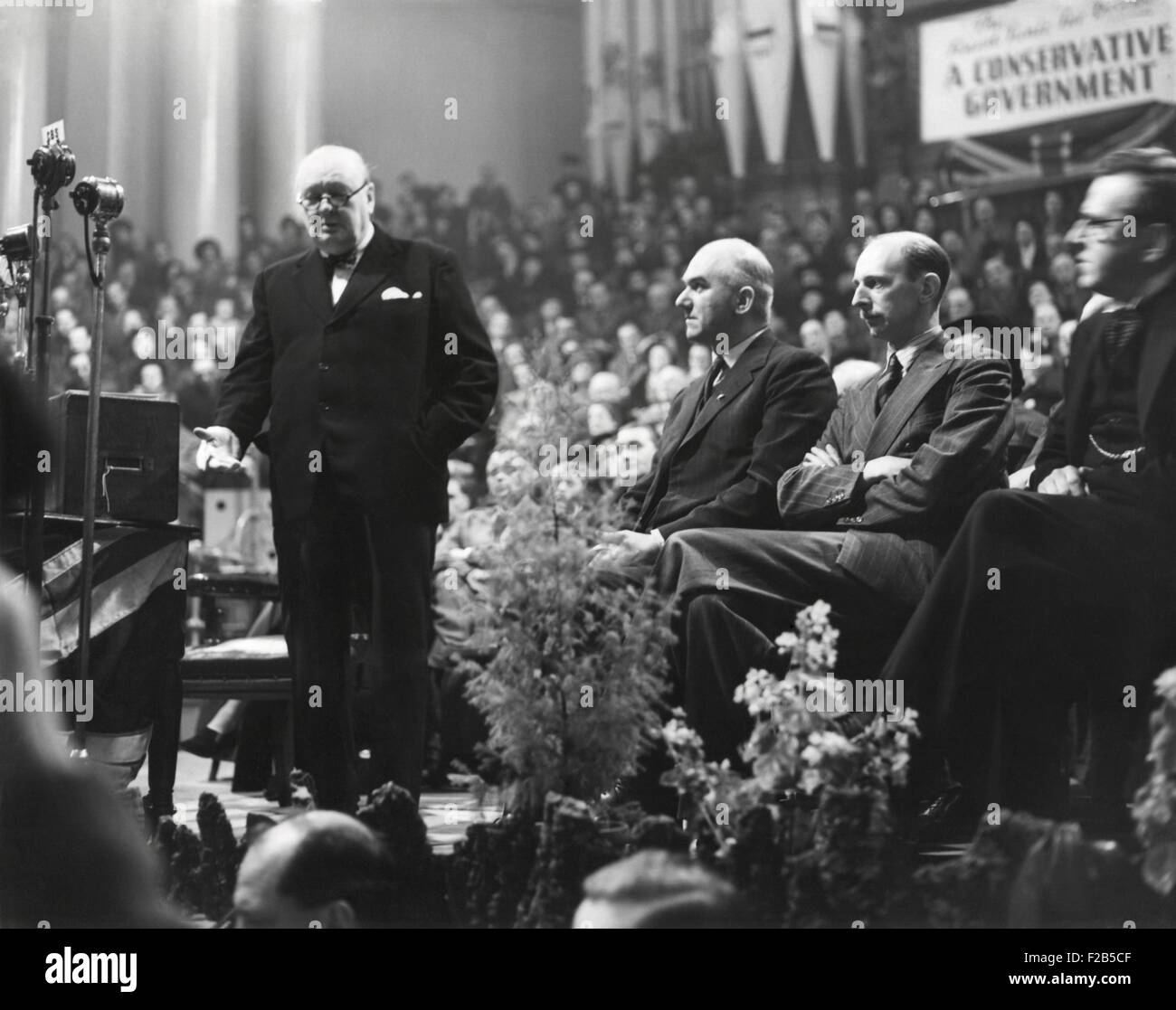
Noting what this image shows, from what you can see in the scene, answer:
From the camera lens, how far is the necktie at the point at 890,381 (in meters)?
4.18

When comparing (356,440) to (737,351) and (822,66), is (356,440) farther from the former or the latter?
(822,66)

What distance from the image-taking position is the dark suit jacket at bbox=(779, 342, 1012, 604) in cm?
380

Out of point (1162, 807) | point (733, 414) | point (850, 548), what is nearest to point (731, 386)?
point (733, 414)

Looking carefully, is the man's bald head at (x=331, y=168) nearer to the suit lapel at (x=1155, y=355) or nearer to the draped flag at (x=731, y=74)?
the suit lapel at (x=1155, y=355)

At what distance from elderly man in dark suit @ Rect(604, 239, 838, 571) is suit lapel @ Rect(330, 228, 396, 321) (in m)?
0.75

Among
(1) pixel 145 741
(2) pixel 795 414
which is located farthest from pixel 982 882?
(1) pixel 145 741

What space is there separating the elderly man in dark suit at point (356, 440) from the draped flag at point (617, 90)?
41.4ft

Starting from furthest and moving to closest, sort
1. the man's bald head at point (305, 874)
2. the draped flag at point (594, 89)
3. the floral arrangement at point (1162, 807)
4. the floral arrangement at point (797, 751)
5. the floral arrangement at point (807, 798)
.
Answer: the draped flag at point (594, 89) → the floral arrangement at point (797, 751) → the floral arrangement at point (807, 798) → the floral arrangement at point (1162, 807) → the man's bald head at point (305, 874)

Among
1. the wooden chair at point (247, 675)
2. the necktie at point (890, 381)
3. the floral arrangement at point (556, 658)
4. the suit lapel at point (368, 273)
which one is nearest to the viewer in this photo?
the floral arrangement at point (556, 658)

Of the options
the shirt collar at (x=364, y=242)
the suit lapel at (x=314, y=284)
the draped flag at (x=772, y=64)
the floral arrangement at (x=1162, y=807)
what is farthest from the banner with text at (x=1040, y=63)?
the floral arrangement at (x=1162, y=807)

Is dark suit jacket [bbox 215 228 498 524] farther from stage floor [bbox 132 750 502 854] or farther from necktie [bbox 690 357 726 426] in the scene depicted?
stage floor [bbox 132 750 502 854]

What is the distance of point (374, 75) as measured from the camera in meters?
17.3

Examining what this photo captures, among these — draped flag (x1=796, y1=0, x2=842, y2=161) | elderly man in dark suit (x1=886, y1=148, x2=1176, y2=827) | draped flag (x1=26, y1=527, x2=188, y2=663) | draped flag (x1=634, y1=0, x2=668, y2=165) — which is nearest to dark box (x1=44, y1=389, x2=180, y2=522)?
draped flag (x1=26, y1=527, x2=188, y2=663)
